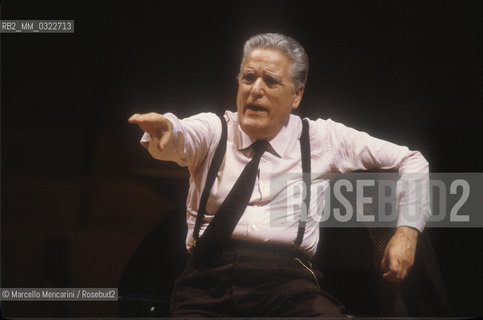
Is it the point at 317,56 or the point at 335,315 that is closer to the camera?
the point at 335,315

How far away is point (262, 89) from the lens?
5.90 feet

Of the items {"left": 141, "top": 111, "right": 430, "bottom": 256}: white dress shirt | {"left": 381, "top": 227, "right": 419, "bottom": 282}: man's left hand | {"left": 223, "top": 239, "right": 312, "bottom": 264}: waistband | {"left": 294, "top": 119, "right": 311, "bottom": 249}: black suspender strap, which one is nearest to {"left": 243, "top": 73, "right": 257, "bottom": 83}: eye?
{"left": 141, "top": 111, "right": 430, "bottom": 256}: white dress shirt

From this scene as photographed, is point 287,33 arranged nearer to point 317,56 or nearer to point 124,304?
point 317,56

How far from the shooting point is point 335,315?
1.65 meters

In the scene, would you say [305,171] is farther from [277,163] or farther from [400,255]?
[400,255]

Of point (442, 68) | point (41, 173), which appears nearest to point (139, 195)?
point (41, 173)

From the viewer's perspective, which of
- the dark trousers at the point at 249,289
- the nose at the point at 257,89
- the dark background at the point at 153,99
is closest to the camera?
the dark trousers at the point at 249,289

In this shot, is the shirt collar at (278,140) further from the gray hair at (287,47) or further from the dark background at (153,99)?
the dark background at (153,99)

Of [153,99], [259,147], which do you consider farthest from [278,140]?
[153,99]

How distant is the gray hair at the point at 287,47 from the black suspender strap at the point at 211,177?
0.31 meters

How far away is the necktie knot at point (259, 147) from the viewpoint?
1.82m

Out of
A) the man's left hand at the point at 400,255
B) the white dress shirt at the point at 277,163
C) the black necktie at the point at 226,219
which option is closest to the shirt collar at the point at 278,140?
the white dress shirt at the point at 277,163

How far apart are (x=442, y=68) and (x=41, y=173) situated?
1999 mm

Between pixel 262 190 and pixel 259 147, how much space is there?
0.15 meters
